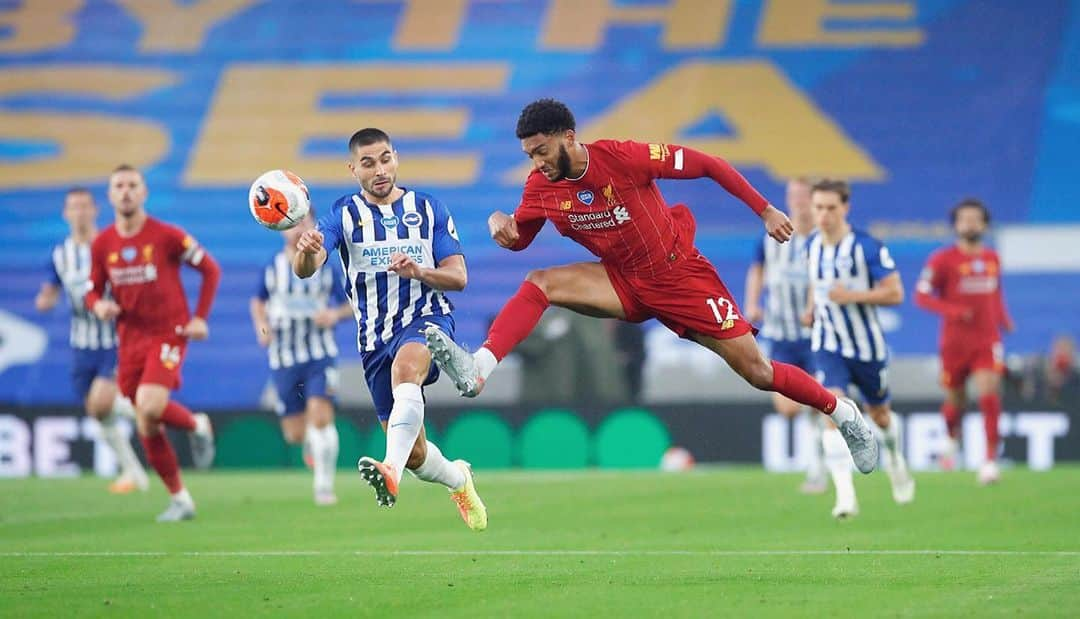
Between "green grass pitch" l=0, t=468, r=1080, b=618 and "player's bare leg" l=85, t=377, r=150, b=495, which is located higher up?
"player's bare leg" l=85, t=377, r=150, b=495

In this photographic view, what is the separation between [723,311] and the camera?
9.29 metres

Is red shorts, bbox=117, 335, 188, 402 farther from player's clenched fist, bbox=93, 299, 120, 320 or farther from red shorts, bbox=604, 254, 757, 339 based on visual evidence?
red shorts, bbox=604, 254, 757, 339

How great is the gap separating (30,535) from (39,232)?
531 inches

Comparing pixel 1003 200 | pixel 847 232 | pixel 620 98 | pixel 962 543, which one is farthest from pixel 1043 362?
pixel 962 543

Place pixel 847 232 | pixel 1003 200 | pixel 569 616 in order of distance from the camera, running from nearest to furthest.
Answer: pixel 569 616
pixel 847 232
pixel 1003 200

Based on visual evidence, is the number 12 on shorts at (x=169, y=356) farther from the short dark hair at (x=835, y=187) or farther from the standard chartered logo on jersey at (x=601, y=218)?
the short dark hair at (x=835, y=187)

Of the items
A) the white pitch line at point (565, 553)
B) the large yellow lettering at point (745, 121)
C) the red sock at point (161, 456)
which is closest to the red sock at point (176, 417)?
the red sock at point (161, 456)

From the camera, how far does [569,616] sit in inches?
265

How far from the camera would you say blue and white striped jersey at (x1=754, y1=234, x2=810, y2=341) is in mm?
15133

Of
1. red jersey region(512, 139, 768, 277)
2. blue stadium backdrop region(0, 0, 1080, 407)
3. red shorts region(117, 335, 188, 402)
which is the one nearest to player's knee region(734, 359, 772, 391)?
red jersey region(512, 139, 768, 277)

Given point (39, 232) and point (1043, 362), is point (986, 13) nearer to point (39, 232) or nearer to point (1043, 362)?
point (1043, 362)

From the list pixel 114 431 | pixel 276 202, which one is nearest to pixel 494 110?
pixel 114 431

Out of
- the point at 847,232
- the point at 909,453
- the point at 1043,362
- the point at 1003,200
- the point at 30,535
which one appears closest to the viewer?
the point at 30,535

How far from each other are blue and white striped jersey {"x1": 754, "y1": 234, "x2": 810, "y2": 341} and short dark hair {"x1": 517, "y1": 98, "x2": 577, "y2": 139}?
668 centimetres
